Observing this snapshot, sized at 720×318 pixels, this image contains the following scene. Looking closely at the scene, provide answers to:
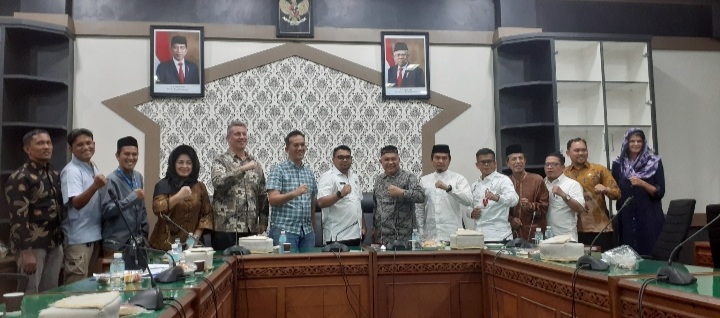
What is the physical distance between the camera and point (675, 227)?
374 cm

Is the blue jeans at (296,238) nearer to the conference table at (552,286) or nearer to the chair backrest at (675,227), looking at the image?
the conference table at (552,286)

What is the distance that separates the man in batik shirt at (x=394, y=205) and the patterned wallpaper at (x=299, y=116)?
114 cm

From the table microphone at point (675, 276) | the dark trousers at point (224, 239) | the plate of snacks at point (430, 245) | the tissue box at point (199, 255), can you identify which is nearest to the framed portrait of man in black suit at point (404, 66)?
the plate of snacks at point (430, 245)

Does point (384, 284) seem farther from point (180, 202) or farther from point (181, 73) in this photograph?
point (181, 73)

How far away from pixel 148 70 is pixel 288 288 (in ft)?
9.23

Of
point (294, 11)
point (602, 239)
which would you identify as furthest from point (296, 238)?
point (602, 239)

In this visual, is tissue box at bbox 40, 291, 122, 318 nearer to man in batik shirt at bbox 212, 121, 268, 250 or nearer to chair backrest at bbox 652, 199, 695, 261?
man in batik shirt at bbox 212, 121, 268, 250

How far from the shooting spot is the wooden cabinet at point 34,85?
4.55 meters

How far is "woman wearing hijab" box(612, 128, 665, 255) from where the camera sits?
14.1 feet

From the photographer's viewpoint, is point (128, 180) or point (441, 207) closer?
point (128, 180)

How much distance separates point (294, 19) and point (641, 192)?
3.35 meters

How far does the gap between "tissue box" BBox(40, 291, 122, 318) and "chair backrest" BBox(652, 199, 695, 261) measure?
11.1 ft

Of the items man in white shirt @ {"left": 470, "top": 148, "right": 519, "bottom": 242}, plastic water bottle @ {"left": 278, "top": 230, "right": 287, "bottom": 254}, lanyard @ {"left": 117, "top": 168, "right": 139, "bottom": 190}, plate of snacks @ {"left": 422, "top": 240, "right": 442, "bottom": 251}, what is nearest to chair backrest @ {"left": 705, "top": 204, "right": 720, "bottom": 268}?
man in white shirt @ {"left": 470, "top": 148, "right": 519, "bottom": 242}

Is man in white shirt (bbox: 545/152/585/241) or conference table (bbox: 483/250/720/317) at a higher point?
man in white shirt (bbox: 545/152/585/241)
